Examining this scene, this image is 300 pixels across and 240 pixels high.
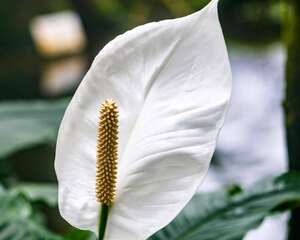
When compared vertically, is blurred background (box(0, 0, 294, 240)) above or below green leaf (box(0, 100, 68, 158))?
below

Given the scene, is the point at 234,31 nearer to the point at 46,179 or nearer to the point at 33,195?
the point at 46,179

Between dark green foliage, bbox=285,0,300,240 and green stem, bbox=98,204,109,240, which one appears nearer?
green stem, bbox=98,204,109,240

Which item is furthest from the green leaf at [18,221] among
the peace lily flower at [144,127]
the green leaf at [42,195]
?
the peace lily flower at [144,127]

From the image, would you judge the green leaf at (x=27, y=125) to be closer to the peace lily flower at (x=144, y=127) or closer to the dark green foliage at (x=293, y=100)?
the dark green foliage at (x=293, y=100)

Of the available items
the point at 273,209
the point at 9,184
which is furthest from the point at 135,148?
the point at 9,184

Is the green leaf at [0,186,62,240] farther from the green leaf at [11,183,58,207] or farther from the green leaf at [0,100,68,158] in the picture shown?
the green leaf at [0,100,68,158]

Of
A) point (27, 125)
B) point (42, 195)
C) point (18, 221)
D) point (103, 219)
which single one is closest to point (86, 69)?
point (27, 125)

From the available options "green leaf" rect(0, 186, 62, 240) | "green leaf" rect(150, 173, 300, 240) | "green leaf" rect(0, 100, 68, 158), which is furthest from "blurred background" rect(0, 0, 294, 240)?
"green leaf" rect(0, 186, 62, 240)
